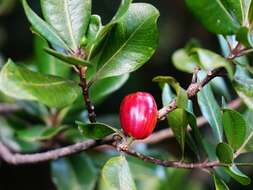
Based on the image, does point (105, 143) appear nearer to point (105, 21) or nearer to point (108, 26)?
point (108, 26)

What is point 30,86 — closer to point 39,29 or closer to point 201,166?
point 39,29

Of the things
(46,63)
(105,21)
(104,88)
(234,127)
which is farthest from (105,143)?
(105,21)

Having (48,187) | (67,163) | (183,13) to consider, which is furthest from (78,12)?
(183,13)

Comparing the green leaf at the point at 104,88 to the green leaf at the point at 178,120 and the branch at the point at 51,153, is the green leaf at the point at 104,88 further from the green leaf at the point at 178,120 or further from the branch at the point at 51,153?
the green leaf at the point at 178,120

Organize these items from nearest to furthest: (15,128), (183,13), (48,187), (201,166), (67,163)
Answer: (201,166)
(67,163)
(15,128)
(48,187)
(183,13)

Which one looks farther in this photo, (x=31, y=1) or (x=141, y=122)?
(x=31, y=1)

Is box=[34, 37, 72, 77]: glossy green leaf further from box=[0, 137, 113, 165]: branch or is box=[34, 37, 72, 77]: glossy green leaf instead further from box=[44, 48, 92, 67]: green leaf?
box=[44, 48, 92, 67]: green leaf
